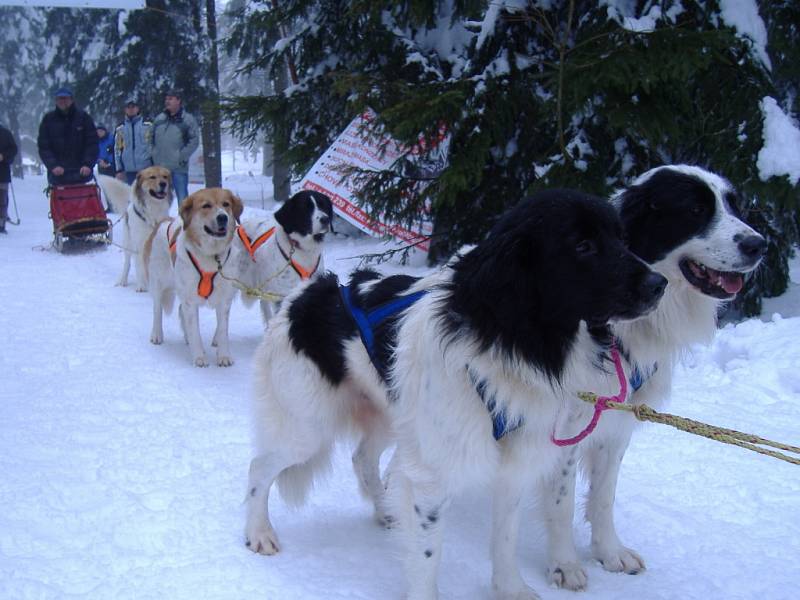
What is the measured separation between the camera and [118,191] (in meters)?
10.4

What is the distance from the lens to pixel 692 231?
2.65m

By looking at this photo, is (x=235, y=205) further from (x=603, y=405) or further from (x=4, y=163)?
(x=4, y=163)

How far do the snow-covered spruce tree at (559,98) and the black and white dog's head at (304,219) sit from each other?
41.9 inches

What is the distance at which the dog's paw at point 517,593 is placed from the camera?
264 cm

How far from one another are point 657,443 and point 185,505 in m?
2.89

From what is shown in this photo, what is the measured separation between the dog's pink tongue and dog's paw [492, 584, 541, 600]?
1.44 meters

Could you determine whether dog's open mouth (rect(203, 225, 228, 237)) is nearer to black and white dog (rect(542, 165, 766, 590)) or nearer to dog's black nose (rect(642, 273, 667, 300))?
black and white dog (rect(542, 165, 766, 590))

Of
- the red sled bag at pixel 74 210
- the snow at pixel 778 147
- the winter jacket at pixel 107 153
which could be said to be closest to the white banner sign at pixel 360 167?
the snow at pixel 778 147

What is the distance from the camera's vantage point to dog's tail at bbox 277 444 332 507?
3191 millimetres

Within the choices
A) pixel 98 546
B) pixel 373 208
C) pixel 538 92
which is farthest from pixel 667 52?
pixel 98 546

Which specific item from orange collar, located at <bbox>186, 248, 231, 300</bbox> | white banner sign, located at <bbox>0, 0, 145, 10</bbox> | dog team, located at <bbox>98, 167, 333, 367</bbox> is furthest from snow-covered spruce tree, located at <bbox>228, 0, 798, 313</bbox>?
orange collar, located at <bbox>186, 248, 231, 300</bbox>

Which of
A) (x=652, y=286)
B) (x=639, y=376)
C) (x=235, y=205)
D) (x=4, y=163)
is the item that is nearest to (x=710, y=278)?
(x=639, y=376)

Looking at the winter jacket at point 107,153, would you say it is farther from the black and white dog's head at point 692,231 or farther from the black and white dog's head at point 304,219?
the black and white dog's head at point 692,231

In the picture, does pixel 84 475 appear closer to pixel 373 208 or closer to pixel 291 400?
pixel 291 400
